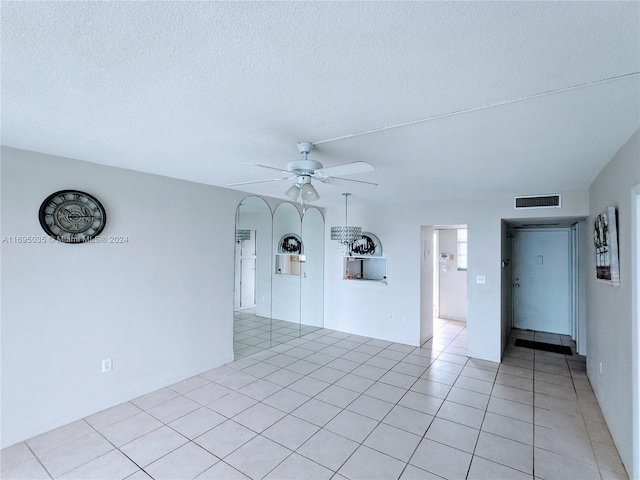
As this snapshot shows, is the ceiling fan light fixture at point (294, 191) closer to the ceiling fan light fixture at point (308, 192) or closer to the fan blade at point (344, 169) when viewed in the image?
the ceiling fan light fixture at point (308, 192)

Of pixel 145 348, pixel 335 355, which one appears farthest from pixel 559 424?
pixel 145 348

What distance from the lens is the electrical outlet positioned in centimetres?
307

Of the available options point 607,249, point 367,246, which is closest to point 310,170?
point 607,249

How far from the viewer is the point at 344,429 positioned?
9.11 feet

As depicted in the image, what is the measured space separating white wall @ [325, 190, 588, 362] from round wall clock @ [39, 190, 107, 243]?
3.93m

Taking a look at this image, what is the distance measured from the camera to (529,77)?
4.65ft

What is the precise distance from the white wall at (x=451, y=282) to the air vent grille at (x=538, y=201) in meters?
2.67

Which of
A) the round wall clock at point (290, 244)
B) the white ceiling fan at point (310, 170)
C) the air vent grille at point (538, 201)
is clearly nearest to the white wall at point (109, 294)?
the round wall clock at point (290, 244)

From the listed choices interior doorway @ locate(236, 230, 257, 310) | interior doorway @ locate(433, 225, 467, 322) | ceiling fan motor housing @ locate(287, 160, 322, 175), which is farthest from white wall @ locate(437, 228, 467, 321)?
ceiling fan motor housing @ locate(287, 160, 322, 175)

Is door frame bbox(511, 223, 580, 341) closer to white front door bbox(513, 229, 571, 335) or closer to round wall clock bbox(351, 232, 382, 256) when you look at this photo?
white front door bbox(513, 229, 571, 335)

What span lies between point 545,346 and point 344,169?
5.21 metres

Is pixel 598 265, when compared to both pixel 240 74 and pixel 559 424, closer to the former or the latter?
pixel 559 424

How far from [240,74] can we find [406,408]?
3282 millimetres

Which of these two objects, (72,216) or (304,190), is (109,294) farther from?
(304,190)
